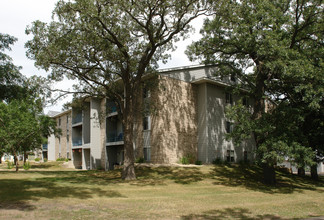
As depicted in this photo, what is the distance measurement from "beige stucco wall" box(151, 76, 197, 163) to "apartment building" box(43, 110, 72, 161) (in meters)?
22.4

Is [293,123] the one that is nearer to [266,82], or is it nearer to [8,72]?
[266,82]

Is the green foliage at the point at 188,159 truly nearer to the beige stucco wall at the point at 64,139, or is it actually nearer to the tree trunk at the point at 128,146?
the tree trunk at the point at 128,146

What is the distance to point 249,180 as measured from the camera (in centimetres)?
2177

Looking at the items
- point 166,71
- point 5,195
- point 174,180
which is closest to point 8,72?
point 5,195

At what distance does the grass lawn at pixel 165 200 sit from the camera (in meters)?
10.6

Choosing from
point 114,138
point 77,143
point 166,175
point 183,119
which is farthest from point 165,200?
point 77,143

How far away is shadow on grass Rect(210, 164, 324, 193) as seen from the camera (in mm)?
19234

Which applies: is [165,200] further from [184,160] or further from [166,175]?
[184,160]

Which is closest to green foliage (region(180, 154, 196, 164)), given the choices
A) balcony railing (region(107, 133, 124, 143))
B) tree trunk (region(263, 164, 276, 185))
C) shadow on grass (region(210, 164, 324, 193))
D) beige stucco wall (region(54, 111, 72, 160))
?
shadow on grass (region(210, 164, 324, 193))

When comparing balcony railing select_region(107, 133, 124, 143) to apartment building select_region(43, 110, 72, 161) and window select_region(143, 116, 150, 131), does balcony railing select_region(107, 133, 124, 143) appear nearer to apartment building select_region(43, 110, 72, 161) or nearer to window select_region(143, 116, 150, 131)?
window select_region(143, 116, 150, 131)

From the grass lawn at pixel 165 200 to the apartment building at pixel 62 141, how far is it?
89.0ft

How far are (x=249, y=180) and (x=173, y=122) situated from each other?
8082 millimetres

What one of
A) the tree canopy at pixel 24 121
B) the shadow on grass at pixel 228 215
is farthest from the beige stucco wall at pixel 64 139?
the shadow on grass at pixel 228 215

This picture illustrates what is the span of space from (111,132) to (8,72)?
66.5 ft
